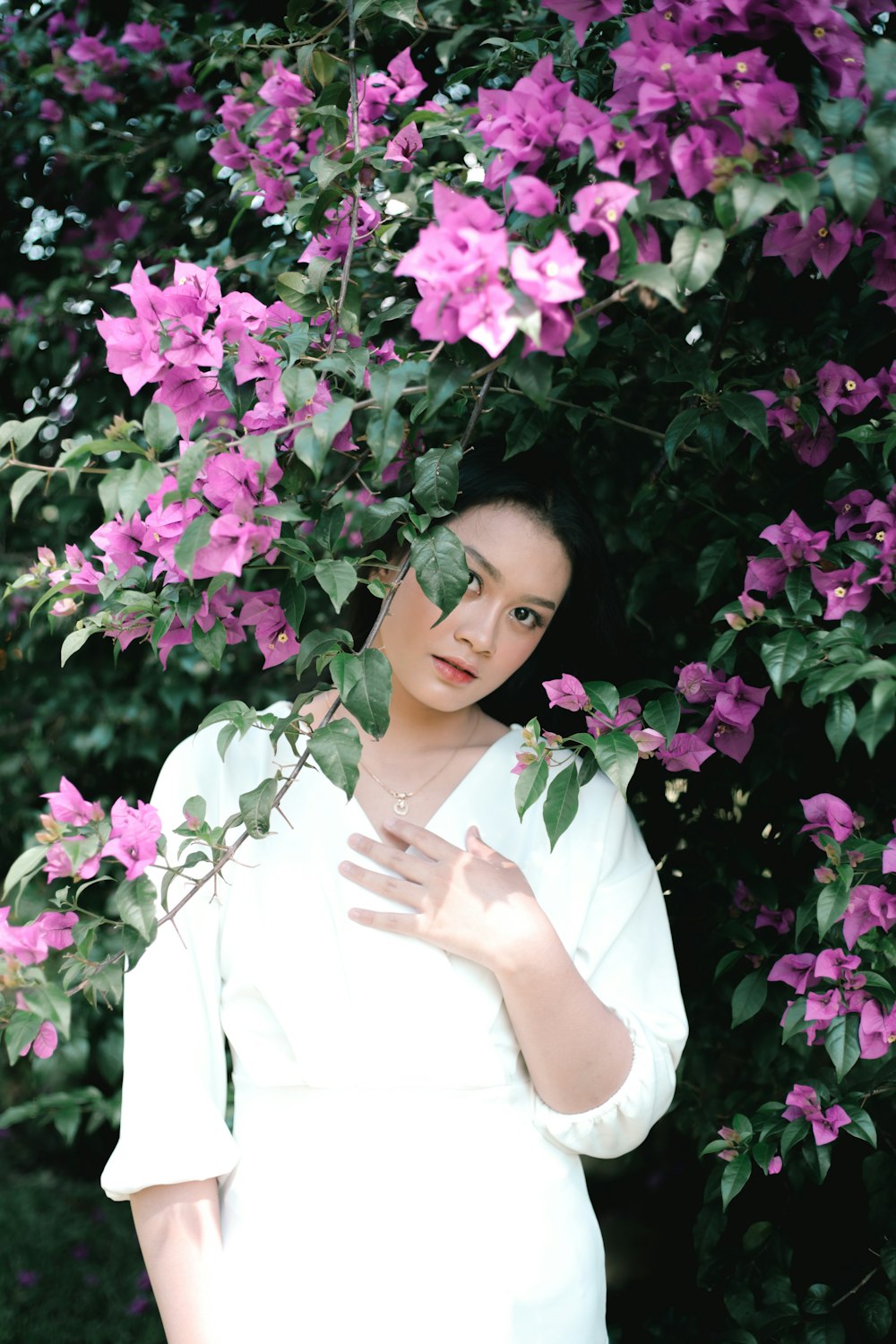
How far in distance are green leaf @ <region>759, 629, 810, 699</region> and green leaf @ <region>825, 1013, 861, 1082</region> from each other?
1.26 feet

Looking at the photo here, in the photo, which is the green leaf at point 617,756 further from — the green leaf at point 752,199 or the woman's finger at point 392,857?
the green leaf at point 752,199

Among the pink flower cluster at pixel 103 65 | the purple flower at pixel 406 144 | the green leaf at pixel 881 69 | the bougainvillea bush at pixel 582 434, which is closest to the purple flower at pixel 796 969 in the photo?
the bougainvillea bush at pixel 582 434

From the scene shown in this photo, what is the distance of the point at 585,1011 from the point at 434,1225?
28 centimetres

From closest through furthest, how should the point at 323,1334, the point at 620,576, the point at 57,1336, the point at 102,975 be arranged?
1. the point at 102,975
2. the point at 323,1334
3. the point at 620,576
4. the point at 57,1336

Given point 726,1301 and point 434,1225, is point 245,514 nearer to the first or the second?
point 434,1225

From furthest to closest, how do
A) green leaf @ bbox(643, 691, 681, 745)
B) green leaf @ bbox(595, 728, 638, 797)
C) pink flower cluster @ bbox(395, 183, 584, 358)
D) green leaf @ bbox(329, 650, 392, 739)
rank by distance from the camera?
green leaf @ bbox(643, 691, 681, 745) → green leaf @ bbox(595, 728, 638, 797) → green leaf @ bbox(329, 650, 392, 739) → pink flower cluster @ bbox(395, 183, 584, 358)

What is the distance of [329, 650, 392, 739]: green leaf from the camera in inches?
43.3

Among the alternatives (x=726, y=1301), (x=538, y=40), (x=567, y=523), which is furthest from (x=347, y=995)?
(x=538, y=40)

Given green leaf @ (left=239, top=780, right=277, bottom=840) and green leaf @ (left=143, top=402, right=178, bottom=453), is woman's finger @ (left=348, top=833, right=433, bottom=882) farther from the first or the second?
green leaf @ (left=143, top=402, right=178, bottom=453)

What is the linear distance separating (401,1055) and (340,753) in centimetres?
45

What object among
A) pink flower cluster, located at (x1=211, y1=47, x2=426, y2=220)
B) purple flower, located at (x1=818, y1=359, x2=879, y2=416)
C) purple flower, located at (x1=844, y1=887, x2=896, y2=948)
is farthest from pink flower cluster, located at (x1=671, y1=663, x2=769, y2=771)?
pink flower cluster, located at (x1=211, y1=47, x2=426, y2=220)

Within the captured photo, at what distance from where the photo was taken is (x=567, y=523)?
152 centimetres

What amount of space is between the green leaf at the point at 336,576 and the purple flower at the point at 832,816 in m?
0.57

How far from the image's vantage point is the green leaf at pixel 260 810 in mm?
1121
